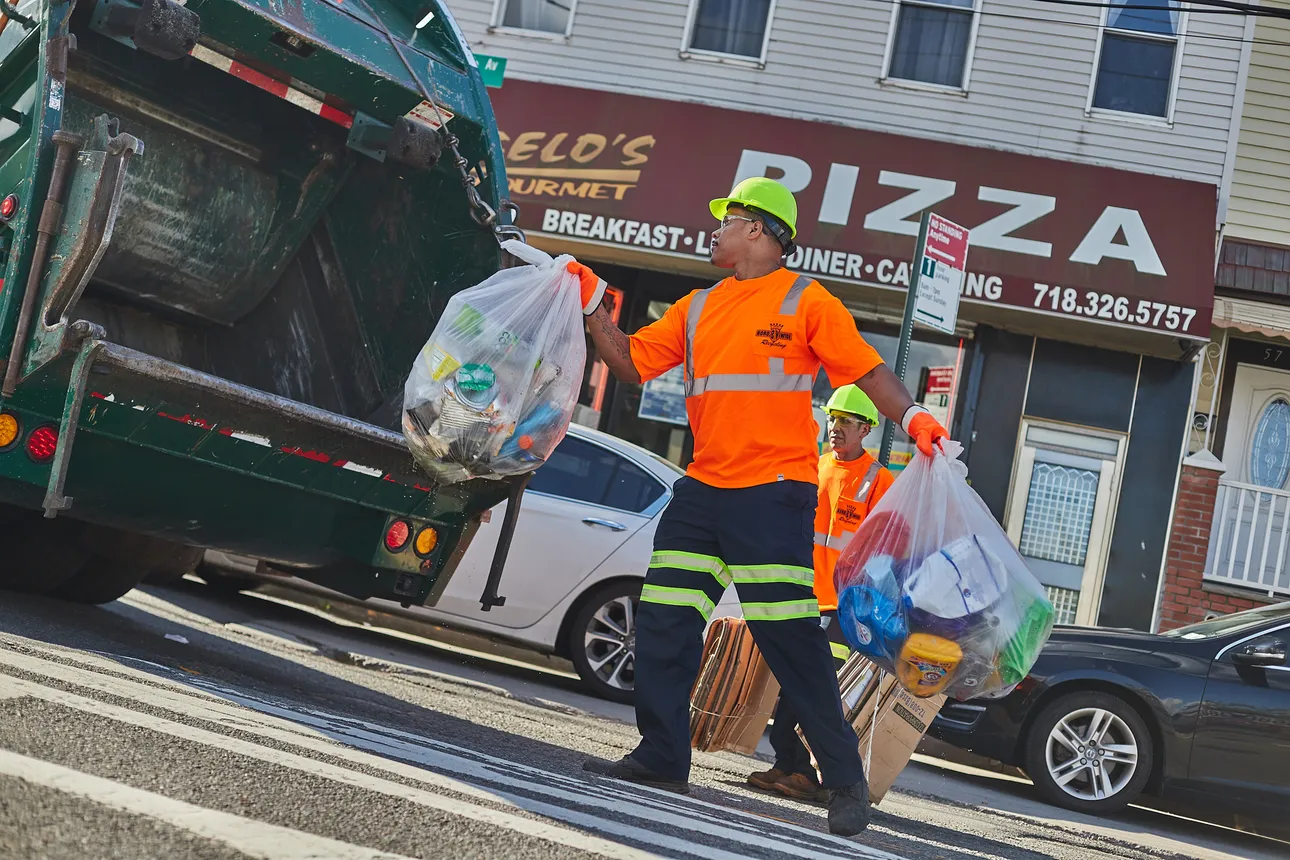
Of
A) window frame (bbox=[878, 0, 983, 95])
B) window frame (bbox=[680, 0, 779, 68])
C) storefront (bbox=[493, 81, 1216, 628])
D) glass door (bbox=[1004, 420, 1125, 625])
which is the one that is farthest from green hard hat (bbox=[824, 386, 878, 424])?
window frame (bbox=[680, 0, 779, 68])

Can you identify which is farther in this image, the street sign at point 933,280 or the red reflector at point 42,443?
the street sign at point 933,280

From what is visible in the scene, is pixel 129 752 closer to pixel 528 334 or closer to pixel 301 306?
pixel 528 334

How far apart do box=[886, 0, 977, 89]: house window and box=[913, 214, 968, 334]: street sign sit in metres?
5.22

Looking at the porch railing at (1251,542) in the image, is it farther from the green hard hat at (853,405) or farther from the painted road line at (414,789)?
the painted road line at (414,789)

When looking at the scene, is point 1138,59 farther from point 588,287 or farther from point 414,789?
point 414,789

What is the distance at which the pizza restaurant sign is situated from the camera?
11641 millimetres

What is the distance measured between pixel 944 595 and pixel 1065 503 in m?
8.95

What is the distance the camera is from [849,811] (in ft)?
13.7

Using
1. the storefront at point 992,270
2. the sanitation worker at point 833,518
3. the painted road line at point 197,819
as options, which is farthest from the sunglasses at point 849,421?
the storefront at point 992,270

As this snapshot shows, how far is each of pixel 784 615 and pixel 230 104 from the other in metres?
3.37

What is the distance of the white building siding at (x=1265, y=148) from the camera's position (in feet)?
42.4

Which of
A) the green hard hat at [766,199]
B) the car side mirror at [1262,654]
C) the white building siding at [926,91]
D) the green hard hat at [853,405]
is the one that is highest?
the white building siding at [926,91]

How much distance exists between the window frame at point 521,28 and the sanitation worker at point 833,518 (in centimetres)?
814

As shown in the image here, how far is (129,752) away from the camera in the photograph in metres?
3.00
